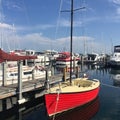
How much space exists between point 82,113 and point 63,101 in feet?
7.21

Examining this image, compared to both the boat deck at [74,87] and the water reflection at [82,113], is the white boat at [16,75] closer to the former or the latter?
the boat deck at [74,87]

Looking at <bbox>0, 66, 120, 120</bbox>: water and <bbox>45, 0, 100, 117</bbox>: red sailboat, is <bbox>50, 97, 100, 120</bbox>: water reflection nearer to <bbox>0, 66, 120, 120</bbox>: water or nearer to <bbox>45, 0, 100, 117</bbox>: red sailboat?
<bbox>0, 66, 120, 120</bbox>: water

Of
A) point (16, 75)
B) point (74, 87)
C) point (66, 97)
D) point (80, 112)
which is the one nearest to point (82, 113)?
point (80, 112)

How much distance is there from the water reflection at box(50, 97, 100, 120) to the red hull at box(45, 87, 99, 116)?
39cm

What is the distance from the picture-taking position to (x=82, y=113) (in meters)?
20.5

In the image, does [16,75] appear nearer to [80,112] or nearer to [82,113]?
[80,112]

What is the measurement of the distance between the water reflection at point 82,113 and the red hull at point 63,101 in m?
0.39

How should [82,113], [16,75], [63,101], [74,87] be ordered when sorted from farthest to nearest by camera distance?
[16,75] < [74,87] < [82,113] < [63,101]

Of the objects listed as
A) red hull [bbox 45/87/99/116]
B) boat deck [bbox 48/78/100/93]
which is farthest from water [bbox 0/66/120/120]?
boat deck [bbox 48/78/100/93]

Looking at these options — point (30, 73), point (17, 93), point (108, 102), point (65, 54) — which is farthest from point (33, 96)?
point (65, 54)

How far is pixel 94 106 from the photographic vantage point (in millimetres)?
22391

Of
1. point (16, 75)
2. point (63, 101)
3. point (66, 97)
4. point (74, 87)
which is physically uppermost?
point (16, 75)

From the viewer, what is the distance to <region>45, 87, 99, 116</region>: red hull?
60.5ft

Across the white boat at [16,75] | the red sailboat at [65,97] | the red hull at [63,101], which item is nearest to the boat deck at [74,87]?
the red sailboat at [65,97]
